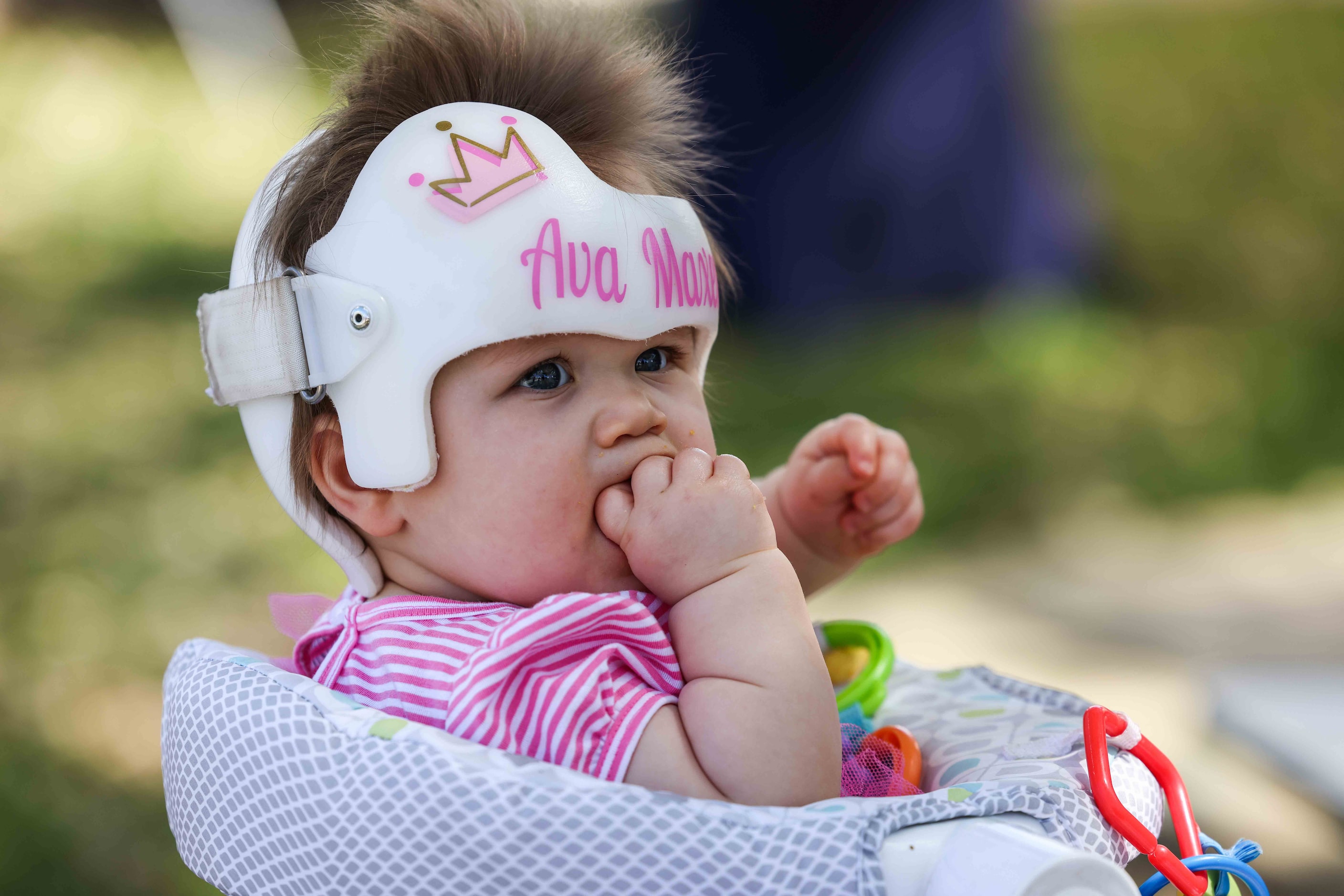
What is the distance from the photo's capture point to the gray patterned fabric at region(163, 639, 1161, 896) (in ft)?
2.41

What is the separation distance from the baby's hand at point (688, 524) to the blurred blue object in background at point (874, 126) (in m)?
3.65

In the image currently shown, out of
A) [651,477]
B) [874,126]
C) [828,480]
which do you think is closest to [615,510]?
[651,477]

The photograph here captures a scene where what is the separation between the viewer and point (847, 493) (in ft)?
4.34

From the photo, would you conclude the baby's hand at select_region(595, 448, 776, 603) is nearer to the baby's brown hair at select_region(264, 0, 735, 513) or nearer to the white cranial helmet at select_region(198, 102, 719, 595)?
the white cranial helmet at select_region(198, 102, 719, 595)

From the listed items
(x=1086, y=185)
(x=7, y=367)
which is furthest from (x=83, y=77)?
(x=1086, y=185)

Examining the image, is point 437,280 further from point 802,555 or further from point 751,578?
point 802,555

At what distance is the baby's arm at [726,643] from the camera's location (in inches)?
32.3

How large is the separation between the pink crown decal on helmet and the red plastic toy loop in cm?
63

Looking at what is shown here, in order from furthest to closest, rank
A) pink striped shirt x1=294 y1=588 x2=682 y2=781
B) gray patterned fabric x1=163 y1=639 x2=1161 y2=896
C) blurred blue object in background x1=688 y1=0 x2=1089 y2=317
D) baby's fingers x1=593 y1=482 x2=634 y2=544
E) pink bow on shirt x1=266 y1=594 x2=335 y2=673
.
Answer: blurred blue object in background x1=688 y1=0 x2=1089 y2=317 → pink bow on shirt x1=266 y1=594 x2=335 y2=673 → baby's fingers x1=593 y1=482 x2=634 y2=544 → pink striped shirt x1=294 y1=588 x2=682 y2=781 → gray patterned fabric x1=163 y1=639 x2=1161 y2=896

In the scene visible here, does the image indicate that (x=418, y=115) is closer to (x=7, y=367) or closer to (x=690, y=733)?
(x=690, y=733)

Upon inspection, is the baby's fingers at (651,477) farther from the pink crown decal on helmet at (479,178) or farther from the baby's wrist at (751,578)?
the pink crown decal on helmet at (479,178)

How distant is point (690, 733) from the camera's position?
842 mm

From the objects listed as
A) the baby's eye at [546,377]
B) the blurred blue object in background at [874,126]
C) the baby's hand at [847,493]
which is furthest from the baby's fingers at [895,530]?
the blurred blue object in background at [874,126]

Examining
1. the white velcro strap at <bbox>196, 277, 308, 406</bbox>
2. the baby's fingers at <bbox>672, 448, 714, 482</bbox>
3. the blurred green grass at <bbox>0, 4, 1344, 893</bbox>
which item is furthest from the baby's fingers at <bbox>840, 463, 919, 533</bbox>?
the blurred green grass at <bbox>0, 4, 1344, 893</bbox>
